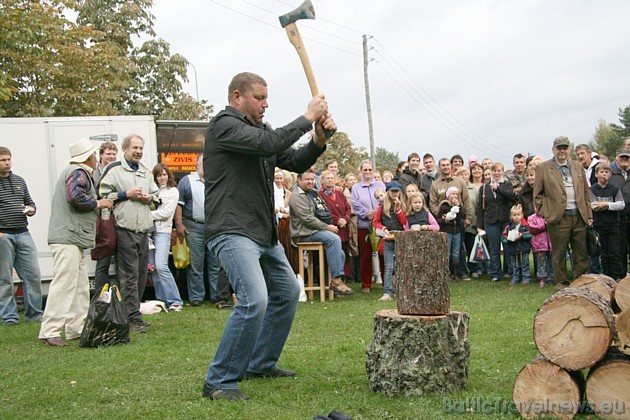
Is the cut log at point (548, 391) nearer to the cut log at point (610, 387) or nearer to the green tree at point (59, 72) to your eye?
the cut log at point (610, 387)

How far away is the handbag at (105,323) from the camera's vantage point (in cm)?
721

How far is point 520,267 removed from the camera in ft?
39.0

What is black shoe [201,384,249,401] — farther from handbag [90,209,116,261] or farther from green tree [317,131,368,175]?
green tree [317,131,368,175]

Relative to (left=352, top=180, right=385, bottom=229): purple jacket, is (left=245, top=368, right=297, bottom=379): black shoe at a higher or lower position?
lower

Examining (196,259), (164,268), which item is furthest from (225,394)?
(196,259)

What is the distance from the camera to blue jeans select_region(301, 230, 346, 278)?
428 inches

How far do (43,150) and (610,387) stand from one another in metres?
10.1

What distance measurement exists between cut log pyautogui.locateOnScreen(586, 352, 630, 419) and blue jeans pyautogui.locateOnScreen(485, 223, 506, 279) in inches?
326

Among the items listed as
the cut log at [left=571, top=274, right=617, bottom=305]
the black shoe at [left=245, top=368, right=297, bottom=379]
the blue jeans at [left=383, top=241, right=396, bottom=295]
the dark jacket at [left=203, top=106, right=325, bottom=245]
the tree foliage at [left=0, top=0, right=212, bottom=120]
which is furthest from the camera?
the tree foliage at [left=0, top=0, right=212, bottom=120]

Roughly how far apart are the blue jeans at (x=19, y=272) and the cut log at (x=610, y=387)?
770 cm

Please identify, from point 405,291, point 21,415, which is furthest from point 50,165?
point 405,291

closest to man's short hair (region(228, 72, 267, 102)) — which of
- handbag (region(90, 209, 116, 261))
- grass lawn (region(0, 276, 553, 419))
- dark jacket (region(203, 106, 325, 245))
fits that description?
dark jacket (region(203, 106, 325, 245))

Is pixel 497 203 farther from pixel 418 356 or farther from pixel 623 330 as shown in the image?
pixel 623 330

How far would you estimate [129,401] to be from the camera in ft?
16.3
